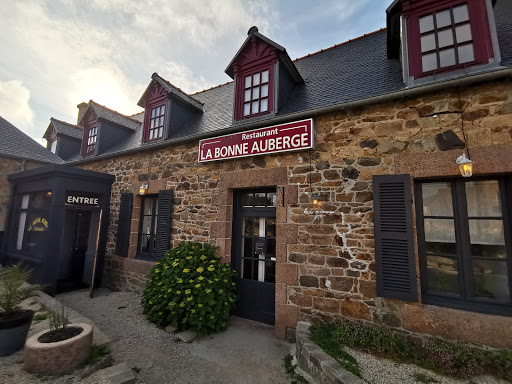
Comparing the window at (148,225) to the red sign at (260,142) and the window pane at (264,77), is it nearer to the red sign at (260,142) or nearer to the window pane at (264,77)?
the red sign at (260,142)

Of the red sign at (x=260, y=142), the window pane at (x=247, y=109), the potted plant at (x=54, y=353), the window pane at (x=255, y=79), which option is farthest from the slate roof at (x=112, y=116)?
the potted plant at (x=54, y=353)

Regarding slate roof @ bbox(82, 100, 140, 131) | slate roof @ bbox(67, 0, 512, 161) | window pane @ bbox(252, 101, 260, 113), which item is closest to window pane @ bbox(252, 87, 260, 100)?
window pane @ bbox(252, 101, 260, 113)

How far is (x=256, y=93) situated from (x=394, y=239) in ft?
12.8

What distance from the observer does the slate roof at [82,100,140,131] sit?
8383mm

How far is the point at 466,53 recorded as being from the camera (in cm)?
340

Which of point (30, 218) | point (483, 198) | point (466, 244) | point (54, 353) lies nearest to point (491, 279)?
point (466, 244)

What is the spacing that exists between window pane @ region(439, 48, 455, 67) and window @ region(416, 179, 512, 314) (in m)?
1.77

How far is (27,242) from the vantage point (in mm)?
7125

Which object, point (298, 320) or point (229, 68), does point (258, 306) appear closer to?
point (298, 320)

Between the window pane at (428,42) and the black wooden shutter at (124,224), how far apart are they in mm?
7186

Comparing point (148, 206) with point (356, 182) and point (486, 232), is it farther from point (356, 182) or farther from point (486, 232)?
point (486, 232)

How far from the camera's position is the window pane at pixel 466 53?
336 cm

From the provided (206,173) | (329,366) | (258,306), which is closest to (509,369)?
(329,366)

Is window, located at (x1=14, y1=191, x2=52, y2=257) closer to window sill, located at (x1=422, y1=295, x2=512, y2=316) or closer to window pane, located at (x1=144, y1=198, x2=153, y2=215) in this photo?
window pane, located at (x1=144, y1=198, x2=153, y2=215)
